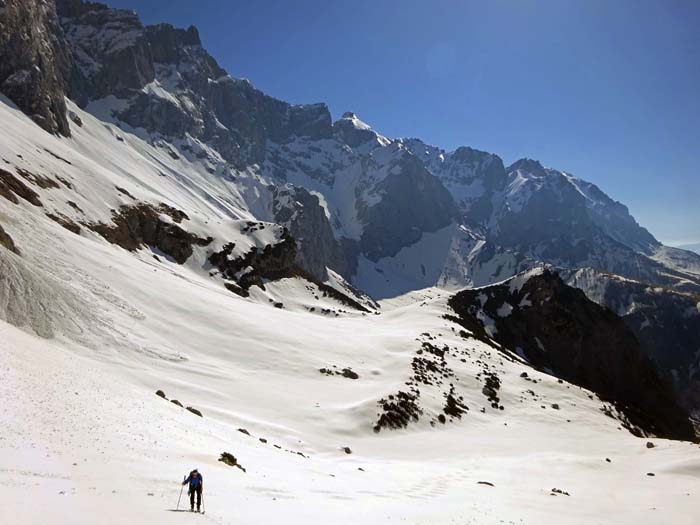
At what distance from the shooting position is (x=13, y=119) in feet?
376

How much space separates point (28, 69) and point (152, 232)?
8642 cm

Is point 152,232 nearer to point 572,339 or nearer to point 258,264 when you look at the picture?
point 258,264

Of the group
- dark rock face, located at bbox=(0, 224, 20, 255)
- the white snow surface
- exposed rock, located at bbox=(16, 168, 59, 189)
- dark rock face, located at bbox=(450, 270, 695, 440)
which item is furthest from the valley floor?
dark rock face, located at bbox=(450, 270, 695, 440)

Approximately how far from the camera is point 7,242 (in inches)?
1613

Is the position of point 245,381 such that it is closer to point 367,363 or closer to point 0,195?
point 367,363

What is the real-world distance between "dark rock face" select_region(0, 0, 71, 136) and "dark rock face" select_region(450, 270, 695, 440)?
441 feet

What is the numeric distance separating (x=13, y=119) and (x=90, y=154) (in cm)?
4343

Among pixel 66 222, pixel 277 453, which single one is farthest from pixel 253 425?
pixel 66 222

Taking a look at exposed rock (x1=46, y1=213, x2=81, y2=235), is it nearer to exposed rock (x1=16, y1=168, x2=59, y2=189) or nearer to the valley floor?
exposed rock (x1=16, y1=168, x2=59, y2=189)

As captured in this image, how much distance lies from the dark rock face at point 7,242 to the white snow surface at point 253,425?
1.25 meters

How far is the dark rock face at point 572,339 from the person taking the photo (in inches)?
4109

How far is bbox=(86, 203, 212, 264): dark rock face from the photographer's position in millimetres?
94688

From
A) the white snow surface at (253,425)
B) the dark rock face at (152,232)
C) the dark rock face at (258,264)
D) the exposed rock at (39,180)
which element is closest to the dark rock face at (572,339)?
the white snow surface at (253,425)

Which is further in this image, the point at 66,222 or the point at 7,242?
the point at 66,222
